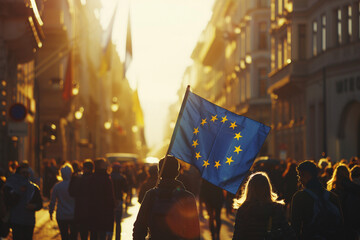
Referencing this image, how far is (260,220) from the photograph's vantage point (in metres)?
7.97

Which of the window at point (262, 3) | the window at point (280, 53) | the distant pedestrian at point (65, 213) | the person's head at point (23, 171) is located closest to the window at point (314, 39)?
the window at point (280, 53)

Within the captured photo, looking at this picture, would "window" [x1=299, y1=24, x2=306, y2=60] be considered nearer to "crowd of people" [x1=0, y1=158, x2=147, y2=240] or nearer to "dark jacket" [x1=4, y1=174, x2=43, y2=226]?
"crowd of people" [x1=0, y1=158, x2=147, y2=240]

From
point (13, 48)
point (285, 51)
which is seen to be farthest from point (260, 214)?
point (285, 51)

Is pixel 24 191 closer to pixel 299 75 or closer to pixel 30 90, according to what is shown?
pixel 30 90

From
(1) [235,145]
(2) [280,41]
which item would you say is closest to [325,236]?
(1) [235,145]

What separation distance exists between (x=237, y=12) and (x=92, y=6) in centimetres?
2640

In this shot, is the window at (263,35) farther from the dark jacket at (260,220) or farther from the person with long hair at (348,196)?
the dark jacket at (260,220)

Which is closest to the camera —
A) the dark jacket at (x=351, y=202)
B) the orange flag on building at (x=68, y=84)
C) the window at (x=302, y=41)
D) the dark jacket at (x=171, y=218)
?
the dark jacket at (x=171, y=218)

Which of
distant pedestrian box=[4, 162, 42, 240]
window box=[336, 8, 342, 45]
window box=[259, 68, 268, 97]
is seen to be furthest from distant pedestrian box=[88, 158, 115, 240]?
window box=[259, 68, 268, 97]

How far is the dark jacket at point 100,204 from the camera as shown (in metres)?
13.1

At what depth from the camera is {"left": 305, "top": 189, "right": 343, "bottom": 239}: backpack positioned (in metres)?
8.39

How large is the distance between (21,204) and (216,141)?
12.4ft

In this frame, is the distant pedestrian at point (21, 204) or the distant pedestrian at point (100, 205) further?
the distant pedestrian at point (100, 205)

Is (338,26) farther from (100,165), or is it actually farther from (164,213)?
(164,213)
